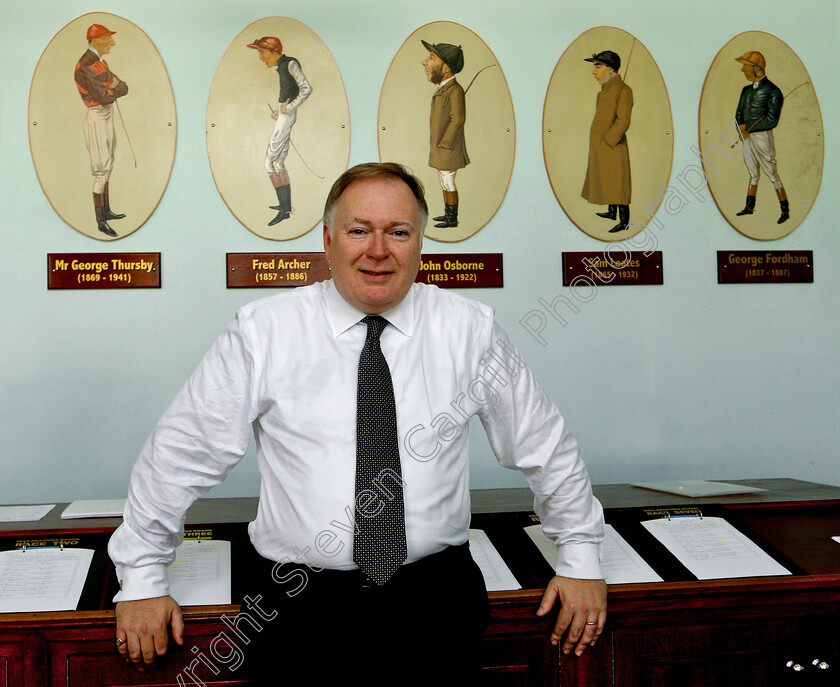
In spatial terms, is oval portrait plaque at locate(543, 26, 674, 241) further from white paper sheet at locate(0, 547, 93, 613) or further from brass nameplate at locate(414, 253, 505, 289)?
white paper sheet at locate(0, 547, 93, 613)

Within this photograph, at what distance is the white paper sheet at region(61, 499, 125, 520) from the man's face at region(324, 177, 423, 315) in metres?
1.09

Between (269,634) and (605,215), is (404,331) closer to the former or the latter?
(269,634)

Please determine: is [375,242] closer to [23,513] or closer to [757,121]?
[23,513]

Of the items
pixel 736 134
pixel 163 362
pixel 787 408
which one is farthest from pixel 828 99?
pixel 163 362

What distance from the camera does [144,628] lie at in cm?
155

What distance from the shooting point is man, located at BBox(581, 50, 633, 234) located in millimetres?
2887

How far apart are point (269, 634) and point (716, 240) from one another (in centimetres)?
238

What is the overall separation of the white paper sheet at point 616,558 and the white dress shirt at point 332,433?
14cm

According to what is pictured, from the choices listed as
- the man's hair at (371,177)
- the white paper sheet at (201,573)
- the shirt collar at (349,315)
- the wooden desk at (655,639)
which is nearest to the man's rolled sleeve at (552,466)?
the wooden desk at (655,639)

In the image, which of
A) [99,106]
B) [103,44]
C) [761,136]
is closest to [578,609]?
[761,136]

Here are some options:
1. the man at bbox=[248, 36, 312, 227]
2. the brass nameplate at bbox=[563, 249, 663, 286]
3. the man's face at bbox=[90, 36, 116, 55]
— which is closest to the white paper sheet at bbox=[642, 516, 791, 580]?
the brass nameplate at bbox=[563, 249, 663, 286]

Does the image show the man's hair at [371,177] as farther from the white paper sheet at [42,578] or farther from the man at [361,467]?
the white paper sheet at [42,578]

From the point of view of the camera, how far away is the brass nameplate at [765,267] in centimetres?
298

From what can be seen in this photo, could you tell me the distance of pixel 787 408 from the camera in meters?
3.06
